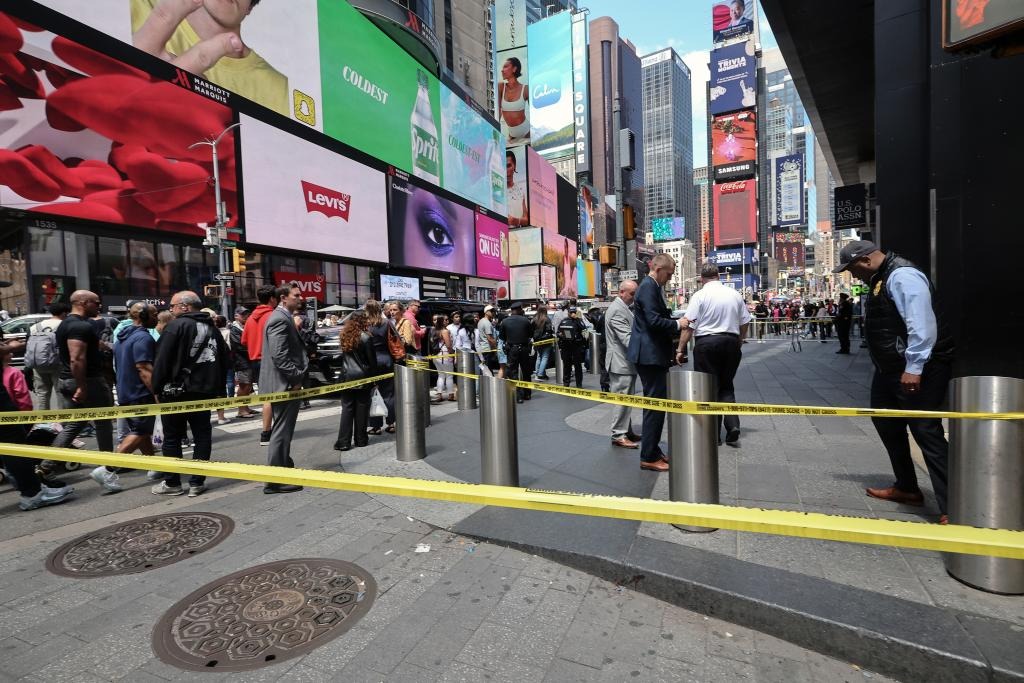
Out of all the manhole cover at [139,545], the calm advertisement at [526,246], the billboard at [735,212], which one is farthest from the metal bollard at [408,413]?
the billboard at [735,212]

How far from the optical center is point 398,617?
2834mm

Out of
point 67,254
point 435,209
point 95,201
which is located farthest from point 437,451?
point 435,209

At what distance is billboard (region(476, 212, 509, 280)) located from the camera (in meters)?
49.5

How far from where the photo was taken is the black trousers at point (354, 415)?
649 cm

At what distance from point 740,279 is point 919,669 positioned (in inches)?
3845

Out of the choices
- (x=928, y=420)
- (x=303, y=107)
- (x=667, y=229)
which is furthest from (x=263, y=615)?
(x=667, y=229)

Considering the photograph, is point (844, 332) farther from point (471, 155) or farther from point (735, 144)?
point (735, 144)

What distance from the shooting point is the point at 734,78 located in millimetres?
76312

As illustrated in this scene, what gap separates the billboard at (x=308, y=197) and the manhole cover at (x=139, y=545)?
23651mm

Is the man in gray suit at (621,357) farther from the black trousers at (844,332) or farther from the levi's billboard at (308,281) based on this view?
the levi's billboard at (308,281)

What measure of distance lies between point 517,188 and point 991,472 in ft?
214

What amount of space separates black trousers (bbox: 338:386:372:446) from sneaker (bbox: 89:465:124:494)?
2.23 meters

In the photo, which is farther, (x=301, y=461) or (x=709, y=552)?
(x=301, y=461)

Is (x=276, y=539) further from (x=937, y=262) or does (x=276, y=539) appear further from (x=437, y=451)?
(x=937, y=262)
